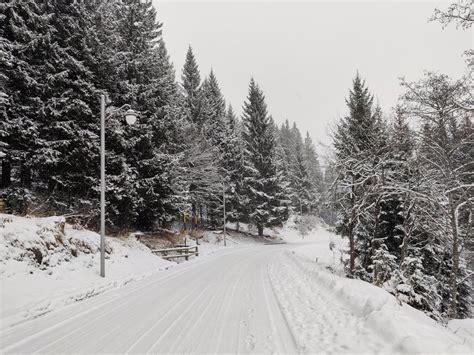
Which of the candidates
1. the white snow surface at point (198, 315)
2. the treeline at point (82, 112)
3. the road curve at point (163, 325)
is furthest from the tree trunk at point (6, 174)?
the road curve at point (163, 325)

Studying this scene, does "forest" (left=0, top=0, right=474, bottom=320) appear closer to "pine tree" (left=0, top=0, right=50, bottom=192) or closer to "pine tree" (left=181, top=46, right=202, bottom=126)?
"pine tree" (left=0, top=0, right=50, bottom=192)

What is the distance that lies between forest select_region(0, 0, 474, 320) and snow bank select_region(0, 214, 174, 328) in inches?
120

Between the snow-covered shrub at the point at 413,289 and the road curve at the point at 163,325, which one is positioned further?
the snow-covered shrub at the point at 413,289

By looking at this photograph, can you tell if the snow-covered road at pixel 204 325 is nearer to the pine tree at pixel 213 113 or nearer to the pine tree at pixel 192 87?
the pine tree at pixel 213 113

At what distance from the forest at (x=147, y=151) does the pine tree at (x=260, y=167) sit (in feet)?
59.3

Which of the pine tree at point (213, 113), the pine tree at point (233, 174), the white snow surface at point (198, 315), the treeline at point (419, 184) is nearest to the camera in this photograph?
the white snow surface at point (198, 315)

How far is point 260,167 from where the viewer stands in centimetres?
3994

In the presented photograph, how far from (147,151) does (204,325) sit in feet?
47.5

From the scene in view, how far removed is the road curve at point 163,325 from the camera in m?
4.50

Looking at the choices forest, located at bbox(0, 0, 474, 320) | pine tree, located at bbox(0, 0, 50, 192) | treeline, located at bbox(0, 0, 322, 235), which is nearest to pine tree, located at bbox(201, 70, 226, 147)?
treeline, located at bbox(0, 0, 322, 235)

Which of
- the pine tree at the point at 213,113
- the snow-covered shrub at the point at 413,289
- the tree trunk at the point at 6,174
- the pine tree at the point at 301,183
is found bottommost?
the snow-covered shrub at the point at 413,289

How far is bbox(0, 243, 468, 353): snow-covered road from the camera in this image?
14.6 feet

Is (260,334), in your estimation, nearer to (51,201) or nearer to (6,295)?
(6,295)

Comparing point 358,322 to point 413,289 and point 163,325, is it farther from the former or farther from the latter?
point 413,289
